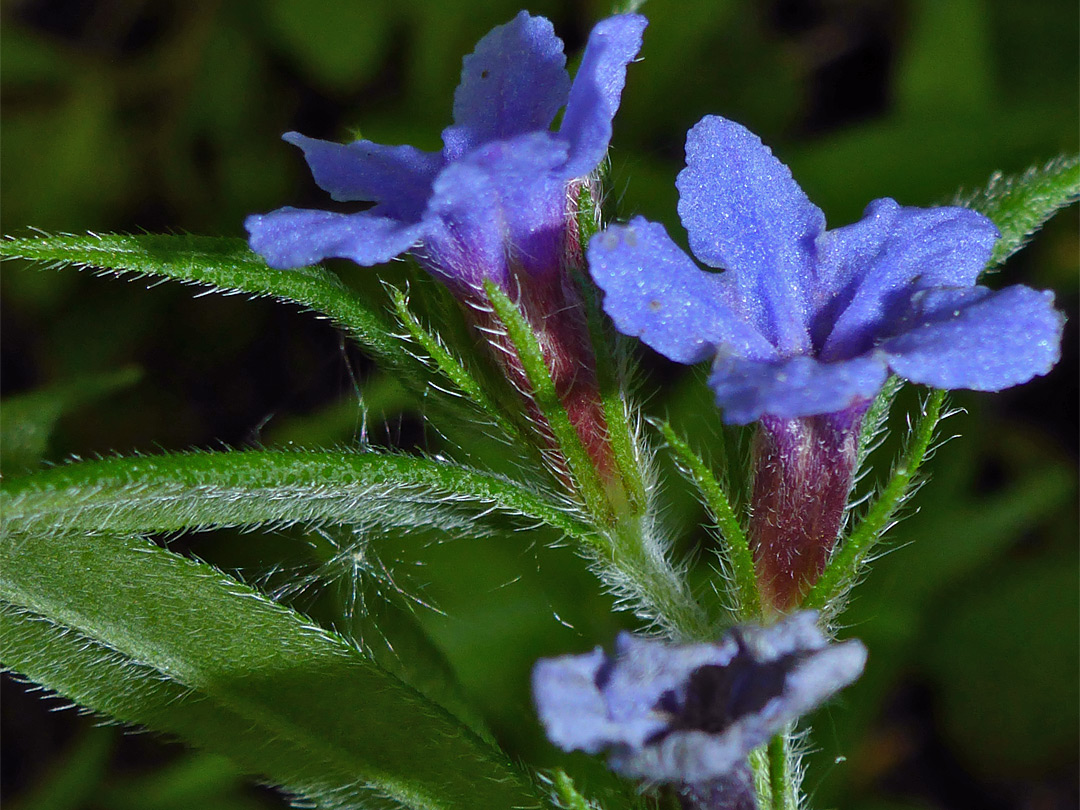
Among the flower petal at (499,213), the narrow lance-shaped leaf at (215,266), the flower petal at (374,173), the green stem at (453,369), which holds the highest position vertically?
the flower petal at (374,173)

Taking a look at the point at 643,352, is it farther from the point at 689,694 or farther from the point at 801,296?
the point at 689,694

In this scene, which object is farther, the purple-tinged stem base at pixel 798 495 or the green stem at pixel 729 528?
the purple-tinged stem base at pixel 798 495

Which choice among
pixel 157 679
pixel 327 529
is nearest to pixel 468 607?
pixel 327 529

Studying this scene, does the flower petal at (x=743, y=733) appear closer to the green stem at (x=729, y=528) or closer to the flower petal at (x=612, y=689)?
the flower petal at (x=612, y=689)

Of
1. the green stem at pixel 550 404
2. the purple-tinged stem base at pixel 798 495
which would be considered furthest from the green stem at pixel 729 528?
the green stem at pixel 550 404

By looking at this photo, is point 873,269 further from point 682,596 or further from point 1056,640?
point 1056,640

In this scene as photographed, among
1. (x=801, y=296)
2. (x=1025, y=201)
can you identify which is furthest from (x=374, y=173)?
(x=1025, y=201)

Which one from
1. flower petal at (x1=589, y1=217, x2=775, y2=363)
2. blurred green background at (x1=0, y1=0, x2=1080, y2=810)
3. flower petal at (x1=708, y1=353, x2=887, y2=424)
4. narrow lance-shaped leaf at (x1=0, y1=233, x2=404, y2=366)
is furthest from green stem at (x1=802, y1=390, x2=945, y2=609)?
blurred green background at (x1=0, y1=0, x2=1080, y2=810)
